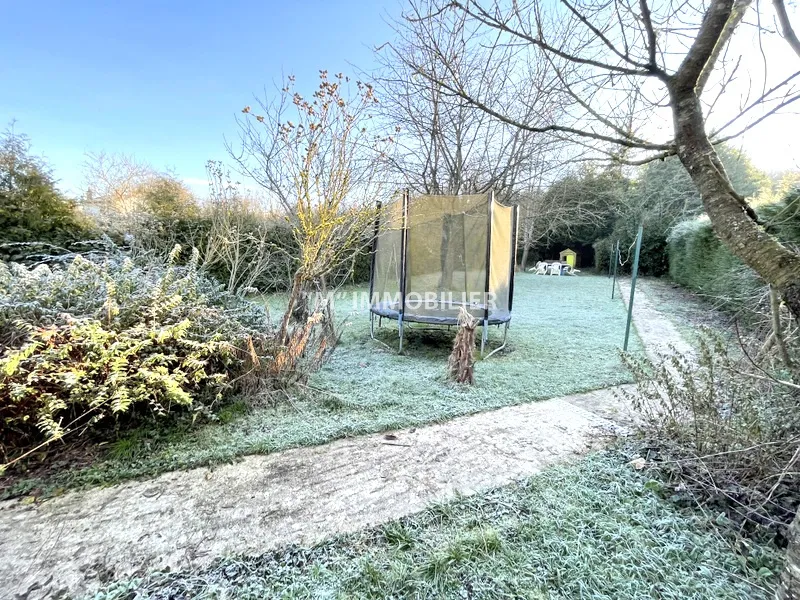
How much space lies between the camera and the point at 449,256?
5086 millimetres

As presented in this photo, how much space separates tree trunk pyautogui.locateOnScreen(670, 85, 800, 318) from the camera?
1.06 meters

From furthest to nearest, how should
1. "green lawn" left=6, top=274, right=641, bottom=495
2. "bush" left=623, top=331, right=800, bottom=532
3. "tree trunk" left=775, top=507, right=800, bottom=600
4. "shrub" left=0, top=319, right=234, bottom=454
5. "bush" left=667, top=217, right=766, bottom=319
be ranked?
"bush" left=667, top=217, right=766, bottom=319 < "green lawn" left=6, top=274, right=641, bottom=495 < "shrub" left=0, top=319, right=234, bottom=454 < "bush" left=623, top=331, right=800, bottom=532 < "tree trunk" left=775, top=507, right=800, bottom=600

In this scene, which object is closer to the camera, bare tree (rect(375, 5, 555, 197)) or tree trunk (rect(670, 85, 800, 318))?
tree trunk (rect(670, 85, 800, 318))

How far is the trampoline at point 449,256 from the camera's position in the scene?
4.77 meters

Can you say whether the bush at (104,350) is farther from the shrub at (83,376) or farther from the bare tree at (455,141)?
the bare tree at (455,141)

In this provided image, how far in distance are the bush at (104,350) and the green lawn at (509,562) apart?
118 cm

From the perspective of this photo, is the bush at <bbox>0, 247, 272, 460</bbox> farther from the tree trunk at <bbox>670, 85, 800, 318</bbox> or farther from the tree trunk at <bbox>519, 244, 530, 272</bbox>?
the tree trunk at <bbox>519, 244, 530, 272</bbox>

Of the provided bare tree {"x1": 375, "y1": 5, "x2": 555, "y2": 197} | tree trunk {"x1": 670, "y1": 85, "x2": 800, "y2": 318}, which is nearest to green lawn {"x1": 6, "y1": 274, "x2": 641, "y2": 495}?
tree trunk {"x1": 670, "y1": 85, "x2": 800, "y2": 318}

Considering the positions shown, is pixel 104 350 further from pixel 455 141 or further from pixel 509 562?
pixel 455 141

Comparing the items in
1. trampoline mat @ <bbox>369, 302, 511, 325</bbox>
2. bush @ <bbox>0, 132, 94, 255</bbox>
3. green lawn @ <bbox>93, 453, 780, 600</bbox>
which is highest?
bush @ <bbox>0, 132, 94, 255</bbox>

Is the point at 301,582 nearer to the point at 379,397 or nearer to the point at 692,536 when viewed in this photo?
the point at 692,536

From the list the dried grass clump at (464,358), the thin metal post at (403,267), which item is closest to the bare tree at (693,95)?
the dried grass clump at (464,358)

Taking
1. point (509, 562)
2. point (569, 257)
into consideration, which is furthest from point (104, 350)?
point (569, 257)

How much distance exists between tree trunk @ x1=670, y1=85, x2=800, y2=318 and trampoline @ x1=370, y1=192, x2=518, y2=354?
3288 mm
